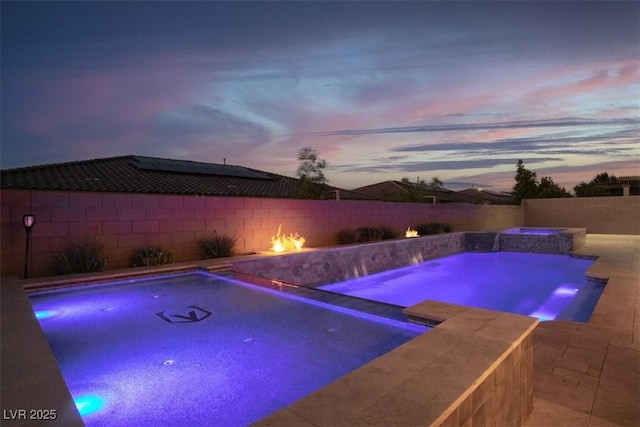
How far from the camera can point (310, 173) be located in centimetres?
1347

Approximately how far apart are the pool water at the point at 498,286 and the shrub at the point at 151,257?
360 centimetres

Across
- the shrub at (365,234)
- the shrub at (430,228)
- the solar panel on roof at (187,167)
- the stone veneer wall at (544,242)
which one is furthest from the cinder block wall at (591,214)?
the solar panel on roof at (187,167)

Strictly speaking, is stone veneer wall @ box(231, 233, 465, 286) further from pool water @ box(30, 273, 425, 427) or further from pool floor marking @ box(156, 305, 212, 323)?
pool floor marking @ box(156, 305, 212, 323)

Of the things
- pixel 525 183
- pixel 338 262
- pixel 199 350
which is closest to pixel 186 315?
pixel 199 350

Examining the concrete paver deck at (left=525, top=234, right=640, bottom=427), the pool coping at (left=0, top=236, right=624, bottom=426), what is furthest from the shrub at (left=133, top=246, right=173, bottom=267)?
the concrete paver deck at (left=525, top=234, right=640, bottom=427)

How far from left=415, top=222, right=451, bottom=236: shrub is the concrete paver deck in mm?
9791

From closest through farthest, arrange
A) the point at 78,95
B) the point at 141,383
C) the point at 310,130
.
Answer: the point at 141,383 → the point at 78,95 → the point at 310,130

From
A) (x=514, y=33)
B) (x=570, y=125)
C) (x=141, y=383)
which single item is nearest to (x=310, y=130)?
(x=514, y=33)

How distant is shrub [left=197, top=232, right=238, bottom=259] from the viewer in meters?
7.70

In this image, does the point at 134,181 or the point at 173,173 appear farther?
the point at 173,173

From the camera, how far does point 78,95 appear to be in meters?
8.30

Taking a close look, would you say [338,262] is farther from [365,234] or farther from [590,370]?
[590,370]

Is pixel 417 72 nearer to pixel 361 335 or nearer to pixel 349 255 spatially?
pixel 349 255

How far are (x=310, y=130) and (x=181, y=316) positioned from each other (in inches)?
394
